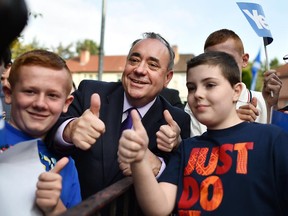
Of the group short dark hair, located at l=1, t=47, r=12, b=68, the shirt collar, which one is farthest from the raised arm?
the shirt collar

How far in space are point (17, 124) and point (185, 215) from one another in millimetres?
934

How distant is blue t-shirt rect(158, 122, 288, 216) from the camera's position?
1845 millimetres

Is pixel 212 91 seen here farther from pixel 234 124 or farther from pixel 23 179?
pixel 23 179

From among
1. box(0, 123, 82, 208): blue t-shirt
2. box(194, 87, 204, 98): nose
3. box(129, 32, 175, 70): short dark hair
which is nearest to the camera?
box(0, 123, 82, 208): blue t-shirt

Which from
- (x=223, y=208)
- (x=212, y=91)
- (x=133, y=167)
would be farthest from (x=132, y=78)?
(x=223, y=208)

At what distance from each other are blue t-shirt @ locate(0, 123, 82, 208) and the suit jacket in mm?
198

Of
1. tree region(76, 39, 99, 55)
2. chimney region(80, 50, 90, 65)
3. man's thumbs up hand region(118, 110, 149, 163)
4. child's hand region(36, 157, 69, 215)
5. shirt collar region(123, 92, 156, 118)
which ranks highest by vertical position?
tree region(76, 39, 99, 55)

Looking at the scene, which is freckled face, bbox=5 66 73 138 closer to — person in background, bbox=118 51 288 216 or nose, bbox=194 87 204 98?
person in background, bbox=118 51 288 216

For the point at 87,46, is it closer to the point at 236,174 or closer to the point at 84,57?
Result: the point at 84,57

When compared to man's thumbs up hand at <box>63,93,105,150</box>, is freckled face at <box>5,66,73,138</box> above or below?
above

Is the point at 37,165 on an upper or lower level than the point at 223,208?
upper

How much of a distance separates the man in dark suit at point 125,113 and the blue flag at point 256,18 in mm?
695

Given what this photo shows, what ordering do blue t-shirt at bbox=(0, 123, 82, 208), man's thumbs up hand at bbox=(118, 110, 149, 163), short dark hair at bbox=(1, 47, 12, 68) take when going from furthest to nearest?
1. blue t-shirt at bbox=(0, 123, 82, 208)
2. man's thumbs up hand at bbox=(118, 110, 149, 163)
3. short dark hair at bbox=(1, 47, 12, 68)

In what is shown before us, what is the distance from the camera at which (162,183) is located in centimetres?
207
